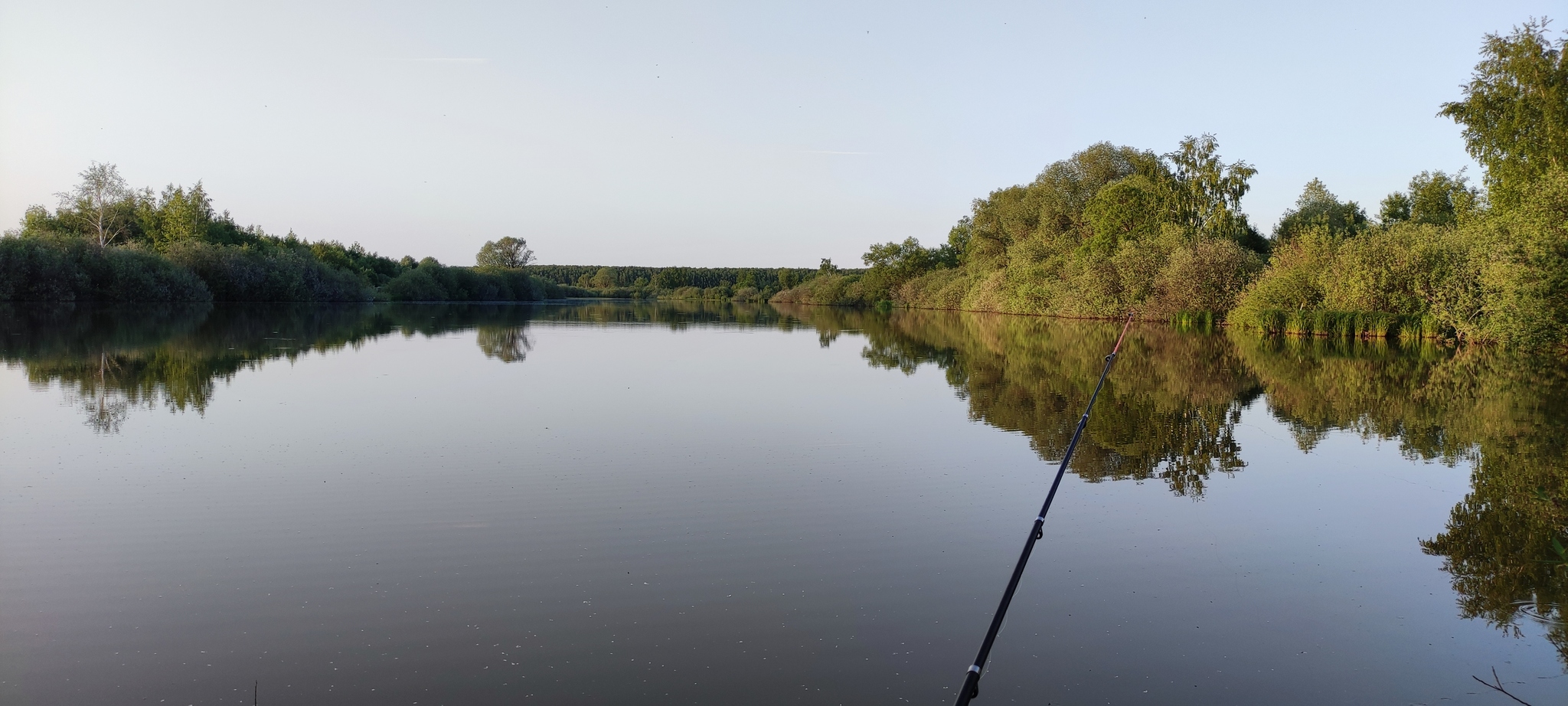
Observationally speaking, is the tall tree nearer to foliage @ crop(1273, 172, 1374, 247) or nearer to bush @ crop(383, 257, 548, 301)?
bush @ crop(383, 257, 548, 301)

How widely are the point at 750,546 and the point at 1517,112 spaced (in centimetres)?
2917

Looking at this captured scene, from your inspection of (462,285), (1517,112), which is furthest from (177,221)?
(1517,112)

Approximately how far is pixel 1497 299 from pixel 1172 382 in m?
13.6

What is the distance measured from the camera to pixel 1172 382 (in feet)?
48.7

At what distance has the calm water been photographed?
12.2 feet

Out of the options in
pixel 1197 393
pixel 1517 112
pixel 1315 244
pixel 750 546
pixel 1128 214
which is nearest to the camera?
pixel 750 546

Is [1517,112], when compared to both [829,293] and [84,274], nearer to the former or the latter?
[84,274]

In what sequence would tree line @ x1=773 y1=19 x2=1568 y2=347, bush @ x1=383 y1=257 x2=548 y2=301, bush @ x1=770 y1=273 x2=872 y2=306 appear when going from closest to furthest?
tree line @ x1=773 y1=19 x2=1568 y2=347, bush @ x1=383 y1=257 x2=548 y2=301, bush @ x1=770 y1=273 x2=872 y2=306

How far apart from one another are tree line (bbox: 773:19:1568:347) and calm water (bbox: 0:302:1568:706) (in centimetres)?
1196

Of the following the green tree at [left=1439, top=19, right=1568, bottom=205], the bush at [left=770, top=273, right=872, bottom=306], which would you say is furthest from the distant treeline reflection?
the bush at [left=770, top=273, right=872, bottom=306]

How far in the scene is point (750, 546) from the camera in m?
5.43

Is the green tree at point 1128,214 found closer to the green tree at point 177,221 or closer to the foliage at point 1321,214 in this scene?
the foliage at point 1321,214

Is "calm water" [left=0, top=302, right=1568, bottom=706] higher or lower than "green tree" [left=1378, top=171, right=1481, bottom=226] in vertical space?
lower

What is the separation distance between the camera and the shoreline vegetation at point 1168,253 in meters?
23.8
